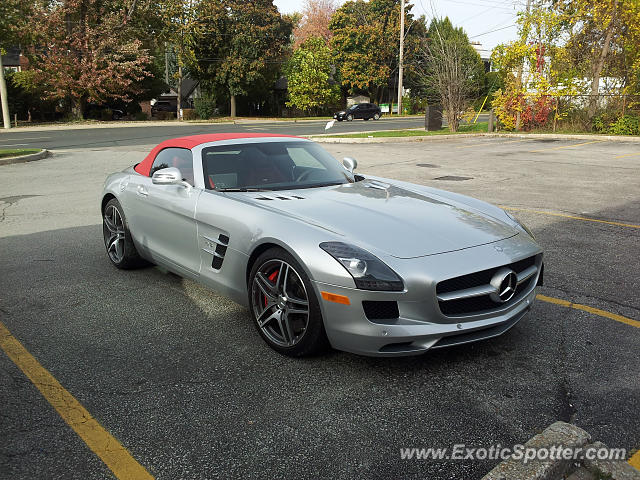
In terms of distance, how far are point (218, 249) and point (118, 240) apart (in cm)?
186

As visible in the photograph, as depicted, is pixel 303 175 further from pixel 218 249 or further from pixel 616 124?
pixel 616 124

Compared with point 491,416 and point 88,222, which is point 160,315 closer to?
point 491,416

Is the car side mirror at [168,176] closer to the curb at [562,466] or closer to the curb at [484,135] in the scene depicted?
the curb at [562,466]

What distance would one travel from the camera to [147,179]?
5.05 m

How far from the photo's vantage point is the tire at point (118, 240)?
5238 millimetres

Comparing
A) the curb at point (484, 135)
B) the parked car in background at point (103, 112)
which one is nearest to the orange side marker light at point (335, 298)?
the curb at point (484, 135)

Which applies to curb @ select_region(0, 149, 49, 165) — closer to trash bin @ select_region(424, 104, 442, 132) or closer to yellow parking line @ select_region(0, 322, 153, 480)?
yellow parking line @ select_region(0, 322, 153, 480)

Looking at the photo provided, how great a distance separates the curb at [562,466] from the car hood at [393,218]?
1.21 metres

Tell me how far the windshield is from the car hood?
0.23 meters

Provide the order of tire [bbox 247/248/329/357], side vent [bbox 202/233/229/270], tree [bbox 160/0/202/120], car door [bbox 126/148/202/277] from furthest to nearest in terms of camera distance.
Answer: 1. tree [bbox 160/0/202/120]
2. car door [bbox 126/148/202/277]
3. side vent [bbox 202/233/229/270]
4. tire [bbox 247/248/329/357]

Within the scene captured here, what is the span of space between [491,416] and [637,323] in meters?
1.86

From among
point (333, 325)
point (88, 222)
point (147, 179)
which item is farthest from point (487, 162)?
point (333, 325)

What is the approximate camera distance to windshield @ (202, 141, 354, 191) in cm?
441

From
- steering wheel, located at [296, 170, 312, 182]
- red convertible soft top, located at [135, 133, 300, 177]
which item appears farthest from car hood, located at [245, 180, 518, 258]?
red convertible soft top, located at [135, 133, 300, 177]
